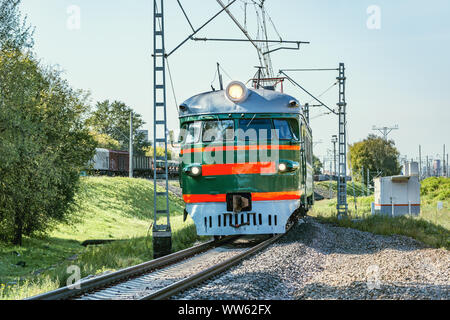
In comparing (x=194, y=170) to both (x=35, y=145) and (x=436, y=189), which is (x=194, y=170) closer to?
(x=35, y=145)

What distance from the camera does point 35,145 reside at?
18.6 metres

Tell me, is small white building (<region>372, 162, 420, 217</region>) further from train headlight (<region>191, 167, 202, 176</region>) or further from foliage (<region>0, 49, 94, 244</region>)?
train headlight (<region>191, 167, 202, 176</region>)

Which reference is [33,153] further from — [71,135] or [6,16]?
[6,16]

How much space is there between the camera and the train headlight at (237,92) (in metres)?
12.2

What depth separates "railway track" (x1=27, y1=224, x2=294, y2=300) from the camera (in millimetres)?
6852

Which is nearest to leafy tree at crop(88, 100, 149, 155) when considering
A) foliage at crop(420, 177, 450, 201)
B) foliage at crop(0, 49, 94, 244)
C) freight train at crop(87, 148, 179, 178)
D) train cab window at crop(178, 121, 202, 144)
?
freight train at crop(87, 148, 179, 178)

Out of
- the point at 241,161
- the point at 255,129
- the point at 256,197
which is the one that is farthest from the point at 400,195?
the point at 241,161

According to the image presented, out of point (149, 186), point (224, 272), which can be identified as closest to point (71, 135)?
point (224, 272)

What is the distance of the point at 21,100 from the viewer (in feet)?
59.5

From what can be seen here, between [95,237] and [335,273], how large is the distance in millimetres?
19708

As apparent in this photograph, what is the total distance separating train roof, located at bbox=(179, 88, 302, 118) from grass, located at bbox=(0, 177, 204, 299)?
3.60m

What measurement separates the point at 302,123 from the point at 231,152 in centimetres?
218

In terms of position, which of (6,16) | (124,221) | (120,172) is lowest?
(124,221)

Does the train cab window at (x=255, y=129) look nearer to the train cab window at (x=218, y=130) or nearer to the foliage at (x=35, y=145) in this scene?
the train cab window at (x=218, y=130)
